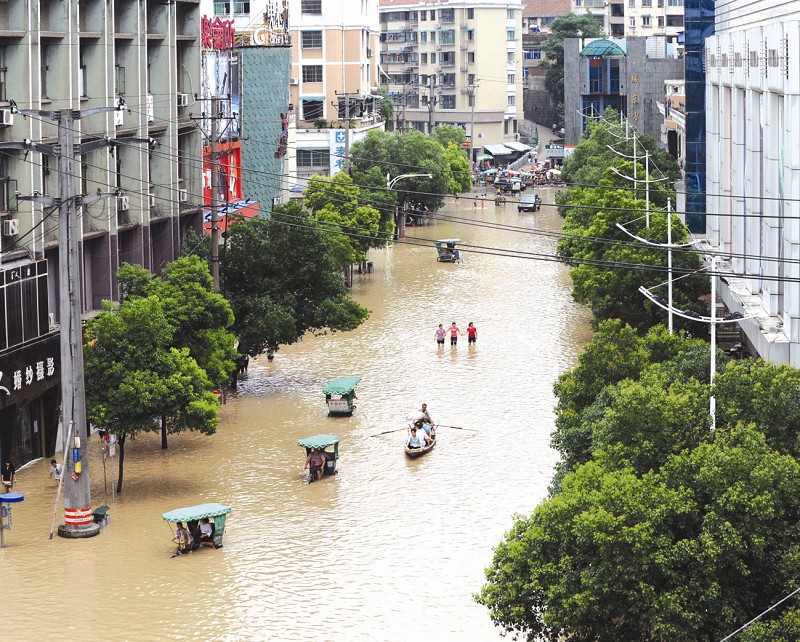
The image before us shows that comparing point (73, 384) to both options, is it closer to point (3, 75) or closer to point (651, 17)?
point (3, 75)

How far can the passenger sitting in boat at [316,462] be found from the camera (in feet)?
119

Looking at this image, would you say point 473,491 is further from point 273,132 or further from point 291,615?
point 273,132

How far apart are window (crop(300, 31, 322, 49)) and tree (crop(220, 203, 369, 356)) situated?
68342 millimetres

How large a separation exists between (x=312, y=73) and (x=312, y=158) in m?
18.4

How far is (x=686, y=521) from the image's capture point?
20.1m

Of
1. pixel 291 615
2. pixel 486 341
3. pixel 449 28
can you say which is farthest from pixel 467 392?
pixel 449 28

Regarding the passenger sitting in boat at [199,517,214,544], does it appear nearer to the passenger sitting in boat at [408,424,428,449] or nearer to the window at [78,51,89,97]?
the passenger sitting in boat at [408,424,428,449]

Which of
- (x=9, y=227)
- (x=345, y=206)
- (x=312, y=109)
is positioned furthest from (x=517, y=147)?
(x=9, y=227)

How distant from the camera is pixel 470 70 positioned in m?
146

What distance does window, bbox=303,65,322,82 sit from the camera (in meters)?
112

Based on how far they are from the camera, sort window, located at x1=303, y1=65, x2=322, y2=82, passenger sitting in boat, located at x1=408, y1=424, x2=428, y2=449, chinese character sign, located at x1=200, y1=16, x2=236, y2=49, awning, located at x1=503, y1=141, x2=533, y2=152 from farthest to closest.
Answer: awning, located at x1=503, y1=141, x2=533, y2=152, window, located at x1=303, y1=65, x2=322, y2=82, chinese character sign, located at x1=200, y1=16, x2=236, y2=49, passenger sitting in boat, located at x1=408, y1=424, x2=428, y2=449

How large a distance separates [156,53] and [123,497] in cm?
2041

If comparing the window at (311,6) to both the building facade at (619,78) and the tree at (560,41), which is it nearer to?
the building facade at (619,78)

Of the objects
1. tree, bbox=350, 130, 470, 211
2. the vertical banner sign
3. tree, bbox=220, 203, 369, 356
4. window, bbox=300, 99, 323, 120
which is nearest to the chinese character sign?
tree, bbox=220, 203, 369, 356
